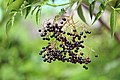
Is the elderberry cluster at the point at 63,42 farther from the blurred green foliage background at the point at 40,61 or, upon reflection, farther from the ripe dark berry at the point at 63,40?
the blurred green foliage background at the point at 40,61

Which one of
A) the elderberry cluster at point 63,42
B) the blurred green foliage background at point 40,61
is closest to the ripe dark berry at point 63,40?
the elderberry cluster at point 63,42

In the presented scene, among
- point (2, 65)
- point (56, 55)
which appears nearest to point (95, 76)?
point (2, 65)

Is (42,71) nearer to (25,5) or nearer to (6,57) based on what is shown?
(6,57)

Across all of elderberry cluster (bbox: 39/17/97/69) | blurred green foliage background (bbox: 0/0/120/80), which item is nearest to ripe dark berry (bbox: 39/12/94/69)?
elderberry cluster (bbox: 39/17/97/69)

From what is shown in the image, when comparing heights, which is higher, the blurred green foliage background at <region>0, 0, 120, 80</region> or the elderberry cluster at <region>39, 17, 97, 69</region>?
the blurred green foliage background at <region>0, 0, 120, 80</region>

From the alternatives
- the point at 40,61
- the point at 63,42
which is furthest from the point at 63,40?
the point at 40,61

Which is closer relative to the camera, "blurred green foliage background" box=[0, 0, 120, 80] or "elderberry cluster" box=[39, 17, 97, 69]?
"elderberry cluster" box=[39, 17, 97, 69]

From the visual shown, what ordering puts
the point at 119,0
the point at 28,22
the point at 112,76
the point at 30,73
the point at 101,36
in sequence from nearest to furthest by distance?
the point at 119,0 < the point at 112,76 < the point at 101,36 < the point at 30,73 < the point at 28,22

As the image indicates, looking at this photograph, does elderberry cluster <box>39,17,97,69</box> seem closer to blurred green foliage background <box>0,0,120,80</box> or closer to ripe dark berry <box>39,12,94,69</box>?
ripe dark berry <box>39,12,94,69</box>
